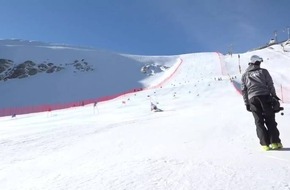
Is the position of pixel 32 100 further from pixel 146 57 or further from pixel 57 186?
pixel 57 186

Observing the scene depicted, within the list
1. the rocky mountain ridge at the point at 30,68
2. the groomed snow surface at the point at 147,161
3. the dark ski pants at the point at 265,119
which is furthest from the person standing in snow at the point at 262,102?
the rocky mountain ridge at the point at 30,68

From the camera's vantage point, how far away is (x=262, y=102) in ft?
20.5

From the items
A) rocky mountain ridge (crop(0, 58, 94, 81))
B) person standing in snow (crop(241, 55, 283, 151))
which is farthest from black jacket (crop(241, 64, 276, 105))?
rocky mountain ridge (crop(0, 58, 94, 81))

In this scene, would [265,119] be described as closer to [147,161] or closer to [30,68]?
[147,161]

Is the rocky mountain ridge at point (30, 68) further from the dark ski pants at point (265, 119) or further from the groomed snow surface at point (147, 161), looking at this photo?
the dark ski pants at point (265, 119)

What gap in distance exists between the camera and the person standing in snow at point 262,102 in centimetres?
614

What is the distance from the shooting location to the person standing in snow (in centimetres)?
614

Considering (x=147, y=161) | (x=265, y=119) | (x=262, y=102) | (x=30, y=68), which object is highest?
(x=30, y=68)

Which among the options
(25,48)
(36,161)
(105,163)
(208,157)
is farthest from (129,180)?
(25,48)

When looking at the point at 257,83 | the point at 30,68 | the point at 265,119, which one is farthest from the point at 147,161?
the point at 30,68

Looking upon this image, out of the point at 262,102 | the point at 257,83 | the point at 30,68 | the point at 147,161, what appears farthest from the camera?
the point at 30,68

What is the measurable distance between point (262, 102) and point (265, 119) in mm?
287

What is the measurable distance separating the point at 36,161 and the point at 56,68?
8461 centimetres

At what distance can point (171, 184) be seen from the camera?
4.02m
